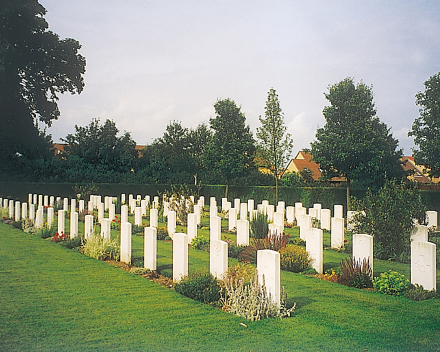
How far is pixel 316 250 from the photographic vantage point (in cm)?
Result: 936

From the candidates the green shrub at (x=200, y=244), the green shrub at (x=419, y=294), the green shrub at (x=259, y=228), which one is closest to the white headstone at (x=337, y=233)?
the green shrub at (x=259, y=228)

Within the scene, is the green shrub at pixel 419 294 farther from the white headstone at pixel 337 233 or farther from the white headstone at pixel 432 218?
the white headstone at pixel 432 218

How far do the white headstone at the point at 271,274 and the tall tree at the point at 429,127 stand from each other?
21421 millimetres

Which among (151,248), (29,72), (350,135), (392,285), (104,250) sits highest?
(29,72)

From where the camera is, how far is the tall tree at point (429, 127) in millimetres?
24844

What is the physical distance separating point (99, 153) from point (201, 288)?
33.1 metres

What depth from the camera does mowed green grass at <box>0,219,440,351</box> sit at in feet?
16.3

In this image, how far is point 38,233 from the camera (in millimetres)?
14539

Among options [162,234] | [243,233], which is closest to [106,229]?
[162,234]

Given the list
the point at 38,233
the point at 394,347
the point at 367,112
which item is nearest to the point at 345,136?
the point at 367,112

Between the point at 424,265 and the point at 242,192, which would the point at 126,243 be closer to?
the point at 424,265

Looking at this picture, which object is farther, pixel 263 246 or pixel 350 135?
pixel 350 135

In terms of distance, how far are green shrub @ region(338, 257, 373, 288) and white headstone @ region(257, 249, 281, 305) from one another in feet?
8.34

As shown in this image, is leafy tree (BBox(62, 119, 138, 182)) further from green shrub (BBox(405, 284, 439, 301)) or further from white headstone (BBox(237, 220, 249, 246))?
green shrub (BBox(405, 284, 439, 301))
